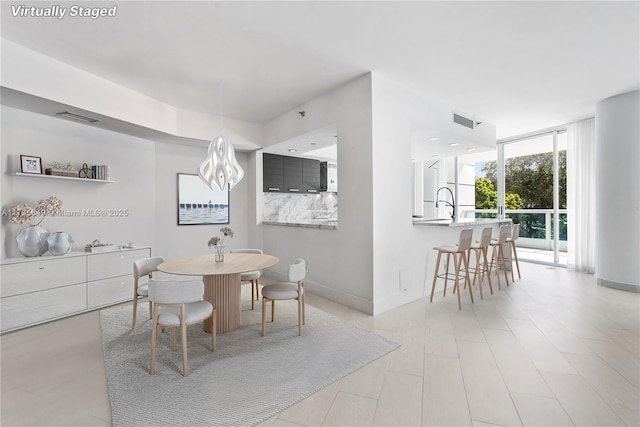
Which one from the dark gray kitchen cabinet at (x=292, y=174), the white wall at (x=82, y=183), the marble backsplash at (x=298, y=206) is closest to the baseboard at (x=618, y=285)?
the marble backsplash at (x=298, y=206)

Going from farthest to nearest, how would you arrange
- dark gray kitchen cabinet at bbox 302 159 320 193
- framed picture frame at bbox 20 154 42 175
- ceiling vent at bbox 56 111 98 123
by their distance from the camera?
dark gray kitchen cabinet at bbox 302 159 320 193, ceiling vent at bbox 56 111 98 123, framed picture frame at bbox 20 154 42 175

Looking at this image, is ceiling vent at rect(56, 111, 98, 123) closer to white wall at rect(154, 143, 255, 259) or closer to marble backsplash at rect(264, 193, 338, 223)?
white wall at rect(154, 143, 255, 259)

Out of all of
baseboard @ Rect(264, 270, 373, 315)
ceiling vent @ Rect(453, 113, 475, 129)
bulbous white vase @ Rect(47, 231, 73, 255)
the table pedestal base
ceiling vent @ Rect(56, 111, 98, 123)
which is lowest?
baseboard @ Rect(264, 270, 373, 315)

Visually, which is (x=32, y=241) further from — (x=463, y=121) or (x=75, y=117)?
(x=463, y=121)

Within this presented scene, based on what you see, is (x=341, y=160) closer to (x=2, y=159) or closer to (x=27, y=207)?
(x=27, y=207)

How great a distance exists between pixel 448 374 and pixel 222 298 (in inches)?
81.6

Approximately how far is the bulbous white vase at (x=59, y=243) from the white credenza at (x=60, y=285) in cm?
9

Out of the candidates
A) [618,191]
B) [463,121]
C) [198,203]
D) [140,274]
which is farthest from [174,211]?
[618,191]

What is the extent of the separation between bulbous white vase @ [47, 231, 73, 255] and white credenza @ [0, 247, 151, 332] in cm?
9

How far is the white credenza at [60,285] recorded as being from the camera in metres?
2.87

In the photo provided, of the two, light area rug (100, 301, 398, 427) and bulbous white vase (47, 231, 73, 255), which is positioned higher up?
bulbous white vase (47, 231, 73, 255)

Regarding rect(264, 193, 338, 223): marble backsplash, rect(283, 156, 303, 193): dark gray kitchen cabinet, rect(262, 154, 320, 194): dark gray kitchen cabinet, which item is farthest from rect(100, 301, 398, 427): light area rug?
rect(283, 156, 303, 193): dark gray kitchen cabinet

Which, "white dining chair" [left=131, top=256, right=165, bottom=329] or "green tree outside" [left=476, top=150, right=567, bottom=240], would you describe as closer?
"white dining chair" [left=131, top=256, right=165, bottom=329]

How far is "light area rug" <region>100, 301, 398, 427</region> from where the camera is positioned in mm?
1717
